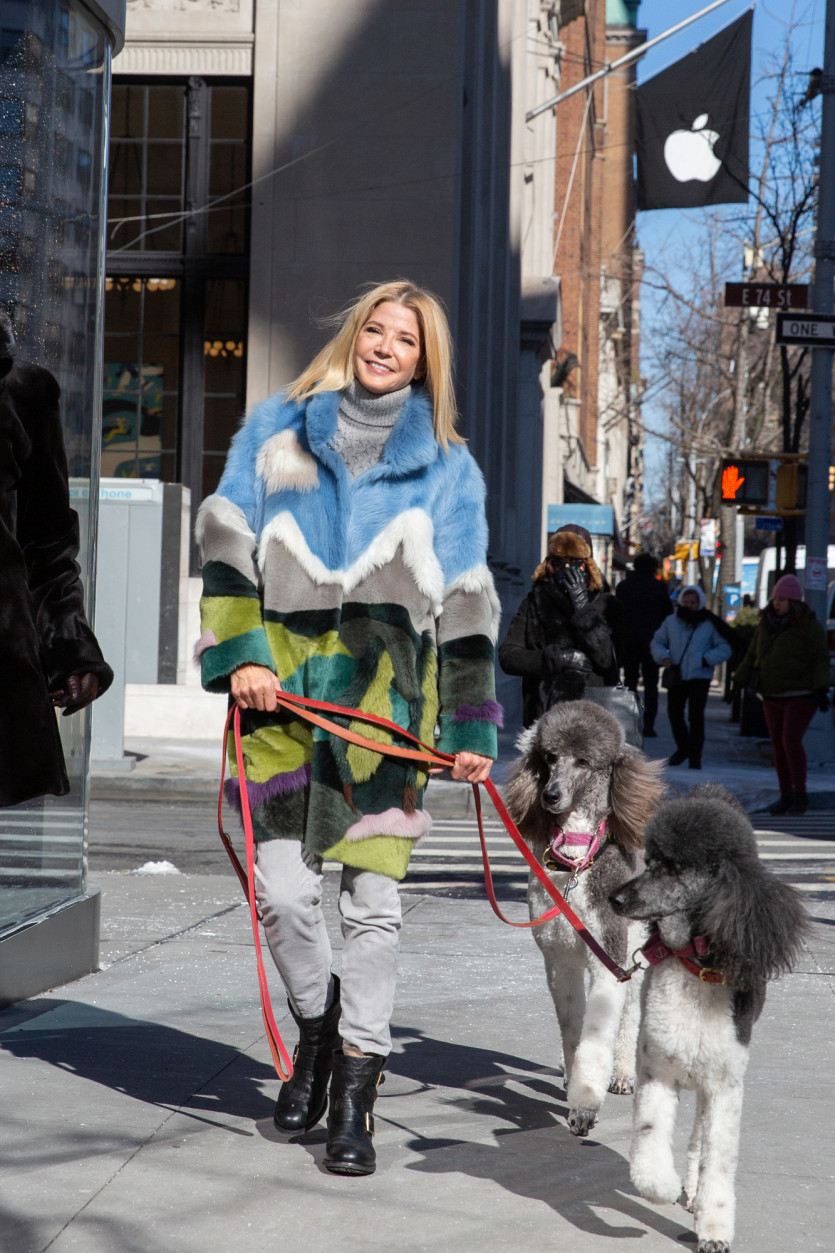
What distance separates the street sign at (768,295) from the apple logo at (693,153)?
277 inches

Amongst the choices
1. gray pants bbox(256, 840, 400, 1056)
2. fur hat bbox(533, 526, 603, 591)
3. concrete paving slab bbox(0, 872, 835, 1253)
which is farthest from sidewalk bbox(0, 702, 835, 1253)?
fur hat bbox(533, 526, 603, 591)

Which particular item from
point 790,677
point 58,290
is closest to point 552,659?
point 790,677

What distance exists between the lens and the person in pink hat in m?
12.9

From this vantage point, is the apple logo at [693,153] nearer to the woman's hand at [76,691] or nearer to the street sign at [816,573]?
the street sign at [816,573]

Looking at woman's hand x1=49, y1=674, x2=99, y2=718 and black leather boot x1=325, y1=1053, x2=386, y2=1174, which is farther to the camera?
black leather boot x1=325, y1=1053, x2=386, y2=1174

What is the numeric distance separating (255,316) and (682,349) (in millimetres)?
28477

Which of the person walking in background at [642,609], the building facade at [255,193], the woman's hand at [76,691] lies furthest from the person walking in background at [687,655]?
the woman's hand at [76,691]

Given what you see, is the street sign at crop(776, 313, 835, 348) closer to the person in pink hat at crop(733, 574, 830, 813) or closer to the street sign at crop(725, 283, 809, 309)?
the street sign at crop(725, 283, 809, 309)

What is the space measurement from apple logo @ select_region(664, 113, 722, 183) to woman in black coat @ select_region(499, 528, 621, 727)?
14.9m

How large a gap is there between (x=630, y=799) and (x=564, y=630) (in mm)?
5256

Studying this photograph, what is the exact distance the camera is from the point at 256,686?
392 centimetres

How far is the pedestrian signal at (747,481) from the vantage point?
702 inches

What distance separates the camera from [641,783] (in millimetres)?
4418

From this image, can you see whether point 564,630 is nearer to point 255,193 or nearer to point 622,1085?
point 622,1085
